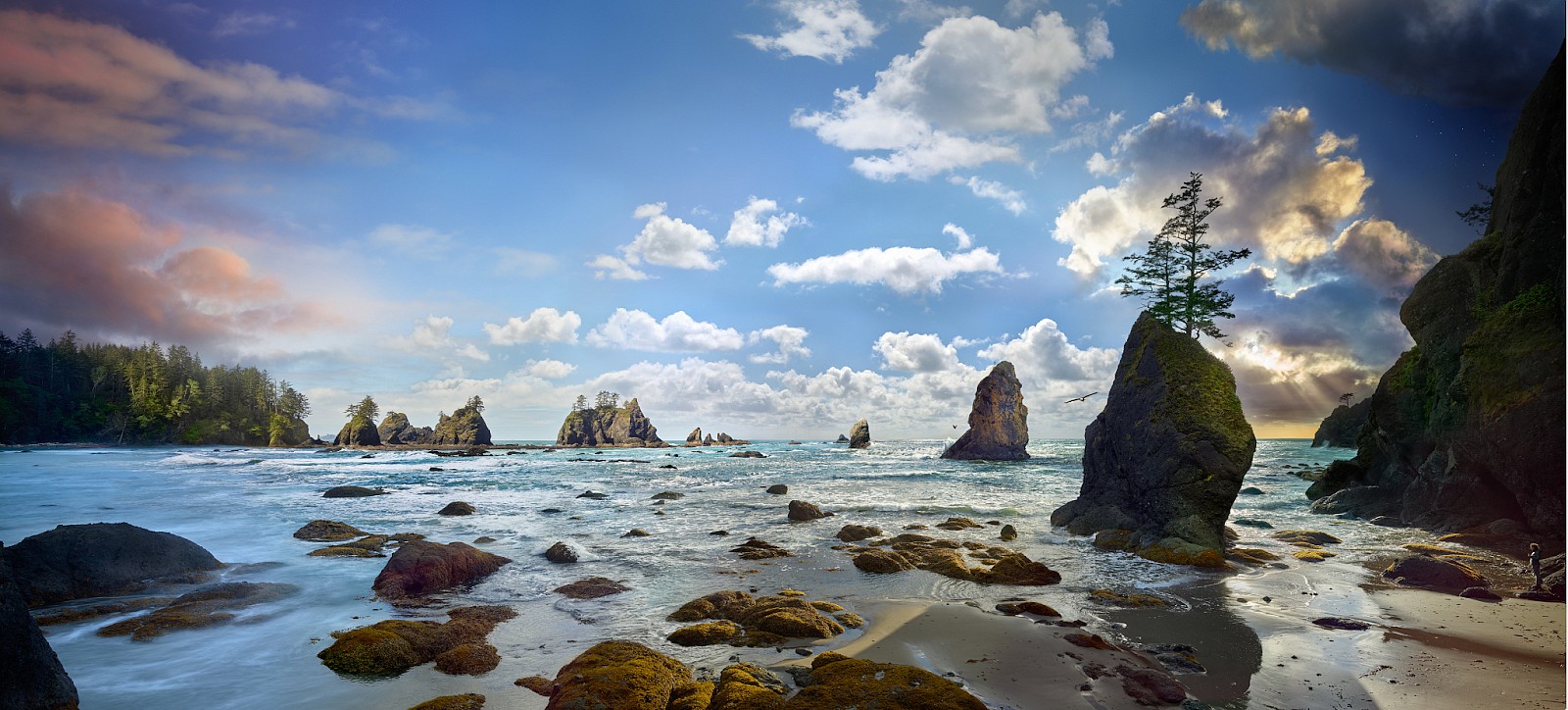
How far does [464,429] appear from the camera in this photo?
4813 inches

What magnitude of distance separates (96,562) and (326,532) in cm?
→ 696

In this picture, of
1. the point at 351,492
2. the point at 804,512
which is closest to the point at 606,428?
the point at 351,492

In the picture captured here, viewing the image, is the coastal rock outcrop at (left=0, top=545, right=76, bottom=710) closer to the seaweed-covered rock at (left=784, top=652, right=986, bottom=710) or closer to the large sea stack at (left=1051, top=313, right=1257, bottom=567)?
the seaweed-covered rock at (left=784, top=652, right=986, bottom=710)

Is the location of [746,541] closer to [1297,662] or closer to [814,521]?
[814,521]

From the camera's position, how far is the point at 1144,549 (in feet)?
53.1

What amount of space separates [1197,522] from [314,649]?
1954 centimetres

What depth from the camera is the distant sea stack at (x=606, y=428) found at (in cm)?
14312

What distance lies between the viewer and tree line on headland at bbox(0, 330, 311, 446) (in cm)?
9225

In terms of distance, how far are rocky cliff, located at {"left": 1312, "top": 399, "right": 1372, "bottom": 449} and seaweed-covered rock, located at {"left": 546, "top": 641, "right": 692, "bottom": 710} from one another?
3792 inches

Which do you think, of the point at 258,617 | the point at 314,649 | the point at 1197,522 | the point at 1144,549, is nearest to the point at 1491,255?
the point at 1197,522

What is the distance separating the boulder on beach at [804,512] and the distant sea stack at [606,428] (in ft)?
A: 420

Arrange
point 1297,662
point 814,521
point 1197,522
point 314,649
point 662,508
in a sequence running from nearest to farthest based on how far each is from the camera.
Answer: point 1297,662, point 314,649, point 1197,522, point 814,521, point 662,508

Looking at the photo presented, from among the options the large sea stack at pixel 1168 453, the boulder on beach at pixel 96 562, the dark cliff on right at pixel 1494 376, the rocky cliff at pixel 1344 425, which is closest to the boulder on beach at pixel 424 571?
the boulder on beach at pixel 96 562

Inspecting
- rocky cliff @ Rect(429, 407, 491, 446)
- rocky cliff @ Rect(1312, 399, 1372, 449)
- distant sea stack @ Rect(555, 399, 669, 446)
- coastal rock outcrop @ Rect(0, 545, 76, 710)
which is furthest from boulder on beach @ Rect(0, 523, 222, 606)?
distant sea stack @ Rect(555, 399, 669, 446)
